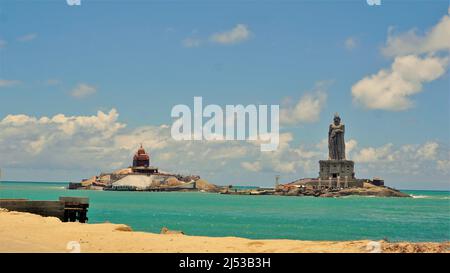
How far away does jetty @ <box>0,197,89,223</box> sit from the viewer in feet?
131

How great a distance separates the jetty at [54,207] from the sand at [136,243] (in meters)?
9.59

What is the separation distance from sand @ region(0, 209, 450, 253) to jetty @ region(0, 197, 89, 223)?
959 centimetres

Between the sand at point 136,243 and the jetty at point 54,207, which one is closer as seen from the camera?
the sand at point 136,243

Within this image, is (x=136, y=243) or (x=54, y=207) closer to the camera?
(x=136, y=243)

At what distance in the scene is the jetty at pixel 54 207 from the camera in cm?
3991

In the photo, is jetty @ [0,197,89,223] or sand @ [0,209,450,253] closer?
sand @ [0,209,450,253]

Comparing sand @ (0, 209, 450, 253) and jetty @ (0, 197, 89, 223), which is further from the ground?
jetty @ (0, 197, 89, 223)

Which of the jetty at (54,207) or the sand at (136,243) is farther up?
the jetty at (54,207)

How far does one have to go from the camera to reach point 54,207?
41.5 meters

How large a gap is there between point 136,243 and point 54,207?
60.3 ft

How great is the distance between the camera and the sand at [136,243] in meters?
22.6
